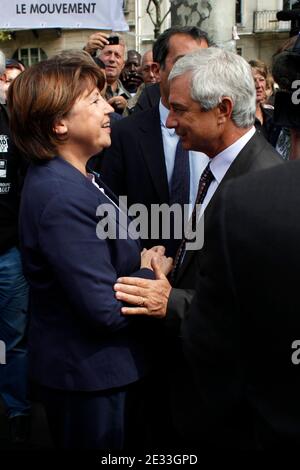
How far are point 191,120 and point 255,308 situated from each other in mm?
1329

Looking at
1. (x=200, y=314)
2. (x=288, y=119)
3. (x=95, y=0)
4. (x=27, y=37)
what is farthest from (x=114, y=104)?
(x=27, y=37)

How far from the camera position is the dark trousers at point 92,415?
7.23 feet

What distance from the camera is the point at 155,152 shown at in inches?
124

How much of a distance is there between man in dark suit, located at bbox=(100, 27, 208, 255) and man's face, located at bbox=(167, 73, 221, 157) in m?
0.62

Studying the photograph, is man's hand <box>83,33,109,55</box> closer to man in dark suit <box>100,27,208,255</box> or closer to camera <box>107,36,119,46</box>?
camera <box>107,36,119,46</box>

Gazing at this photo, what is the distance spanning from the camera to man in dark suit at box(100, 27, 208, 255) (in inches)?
122

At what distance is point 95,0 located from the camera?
744cm

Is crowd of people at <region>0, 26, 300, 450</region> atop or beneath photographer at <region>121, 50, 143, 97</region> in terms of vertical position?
beneath

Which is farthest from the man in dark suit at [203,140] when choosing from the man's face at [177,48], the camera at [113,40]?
the camera at [113,40]

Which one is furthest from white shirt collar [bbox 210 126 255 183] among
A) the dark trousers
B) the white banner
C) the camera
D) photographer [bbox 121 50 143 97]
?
the white banner

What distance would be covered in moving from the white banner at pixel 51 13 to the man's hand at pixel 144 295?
213 inches

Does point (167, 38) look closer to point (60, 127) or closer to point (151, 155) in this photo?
point (151, 155)

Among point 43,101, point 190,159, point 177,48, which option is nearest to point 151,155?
point 190,159
